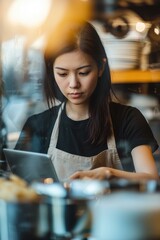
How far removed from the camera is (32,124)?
1.27 m

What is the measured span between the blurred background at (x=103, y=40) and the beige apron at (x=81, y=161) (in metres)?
0.11

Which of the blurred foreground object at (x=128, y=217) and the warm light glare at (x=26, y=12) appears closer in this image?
the blurred foreground object at (x=128, y=217)

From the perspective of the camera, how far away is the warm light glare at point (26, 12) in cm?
123

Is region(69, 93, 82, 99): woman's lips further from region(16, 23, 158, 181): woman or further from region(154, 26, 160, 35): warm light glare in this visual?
region(154, 26, 160, 35): warm light glare

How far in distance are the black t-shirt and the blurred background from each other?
2 cm

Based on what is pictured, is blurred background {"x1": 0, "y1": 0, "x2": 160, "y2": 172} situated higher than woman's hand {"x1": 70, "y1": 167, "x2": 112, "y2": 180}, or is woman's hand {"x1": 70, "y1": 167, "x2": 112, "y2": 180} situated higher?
blurred background {"x1": 0, "y1": 0, "x2": 160, "y2": 172}

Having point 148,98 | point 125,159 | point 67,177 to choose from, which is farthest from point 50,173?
point 148,98

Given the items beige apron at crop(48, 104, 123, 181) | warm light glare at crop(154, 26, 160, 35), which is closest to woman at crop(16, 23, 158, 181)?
beige apron at crop(48, 104, 123, 181)

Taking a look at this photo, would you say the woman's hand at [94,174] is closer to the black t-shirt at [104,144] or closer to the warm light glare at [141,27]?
the black t-shirt at [104,144]

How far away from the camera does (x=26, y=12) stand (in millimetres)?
1243

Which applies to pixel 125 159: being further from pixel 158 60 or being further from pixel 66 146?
pixel 158 60

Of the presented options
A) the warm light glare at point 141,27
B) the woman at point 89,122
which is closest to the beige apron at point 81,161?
the woman at point 89,122

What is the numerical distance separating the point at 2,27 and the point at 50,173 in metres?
0.38

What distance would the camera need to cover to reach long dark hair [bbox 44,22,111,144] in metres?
1.21
